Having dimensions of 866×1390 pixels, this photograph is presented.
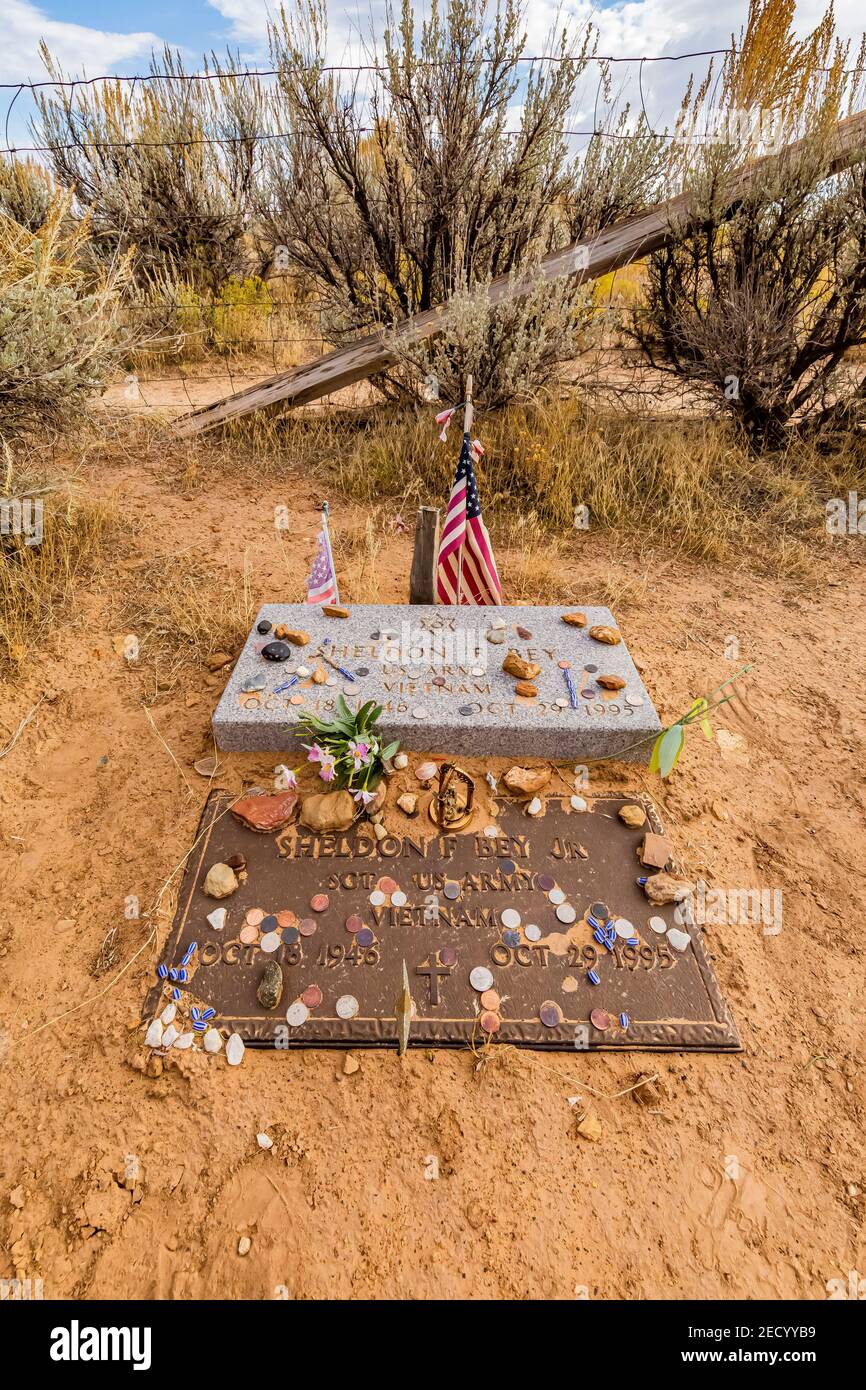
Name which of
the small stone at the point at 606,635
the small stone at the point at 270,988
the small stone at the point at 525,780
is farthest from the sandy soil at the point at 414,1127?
the small stone at the point at 606,635

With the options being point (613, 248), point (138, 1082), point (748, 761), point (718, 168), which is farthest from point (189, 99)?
point (138, 1082)

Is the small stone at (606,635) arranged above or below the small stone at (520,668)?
above

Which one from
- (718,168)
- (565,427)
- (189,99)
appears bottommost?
(565,427)

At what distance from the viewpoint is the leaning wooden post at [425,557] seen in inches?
126

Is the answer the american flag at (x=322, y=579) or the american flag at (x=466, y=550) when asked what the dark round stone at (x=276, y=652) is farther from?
the american flag at (x=466, y=550)

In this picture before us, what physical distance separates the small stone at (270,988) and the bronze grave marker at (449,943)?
27 millimetres

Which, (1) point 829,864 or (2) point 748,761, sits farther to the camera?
(2) point 748,761

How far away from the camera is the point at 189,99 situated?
7.53 meters

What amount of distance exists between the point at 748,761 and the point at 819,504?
2953 mm

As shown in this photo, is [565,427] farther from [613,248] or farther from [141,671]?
[141,671]

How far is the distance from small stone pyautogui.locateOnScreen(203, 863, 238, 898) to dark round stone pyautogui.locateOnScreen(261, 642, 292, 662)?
3.20 feet

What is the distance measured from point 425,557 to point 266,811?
4.94 ft

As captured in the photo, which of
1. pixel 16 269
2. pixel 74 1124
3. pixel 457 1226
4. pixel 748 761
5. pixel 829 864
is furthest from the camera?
pixel 16 269
